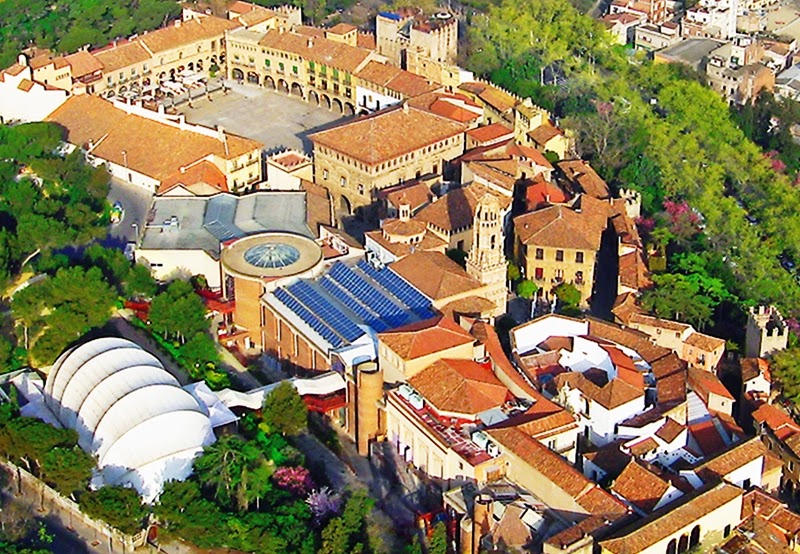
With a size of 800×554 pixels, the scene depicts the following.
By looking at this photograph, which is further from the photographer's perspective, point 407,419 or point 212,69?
point 212,69

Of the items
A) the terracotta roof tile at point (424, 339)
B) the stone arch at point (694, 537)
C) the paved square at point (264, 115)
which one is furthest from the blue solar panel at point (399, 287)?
the paved square at point (264, 115)

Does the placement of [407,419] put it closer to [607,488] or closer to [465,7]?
[607,488]

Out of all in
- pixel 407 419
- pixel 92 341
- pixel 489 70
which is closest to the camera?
pixel 407 419

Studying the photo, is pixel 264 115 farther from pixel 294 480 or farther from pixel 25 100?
pixel 294 480

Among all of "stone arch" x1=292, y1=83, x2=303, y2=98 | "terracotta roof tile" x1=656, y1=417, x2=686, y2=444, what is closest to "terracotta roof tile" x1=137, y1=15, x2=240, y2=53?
"stone arch" x1=292, y1=83, x2=303, y2=98

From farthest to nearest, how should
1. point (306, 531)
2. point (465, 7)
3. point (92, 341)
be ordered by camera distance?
1. point (465, 7)
2. point (92, 341)
3. point (306, 531)

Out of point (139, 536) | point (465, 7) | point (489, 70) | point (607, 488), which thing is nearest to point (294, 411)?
point (139, 536)

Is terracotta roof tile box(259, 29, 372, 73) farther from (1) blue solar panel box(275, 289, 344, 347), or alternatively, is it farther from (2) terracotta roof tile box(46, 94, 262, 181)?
(1) blue solar panel box(275, 289, 344, 347)
